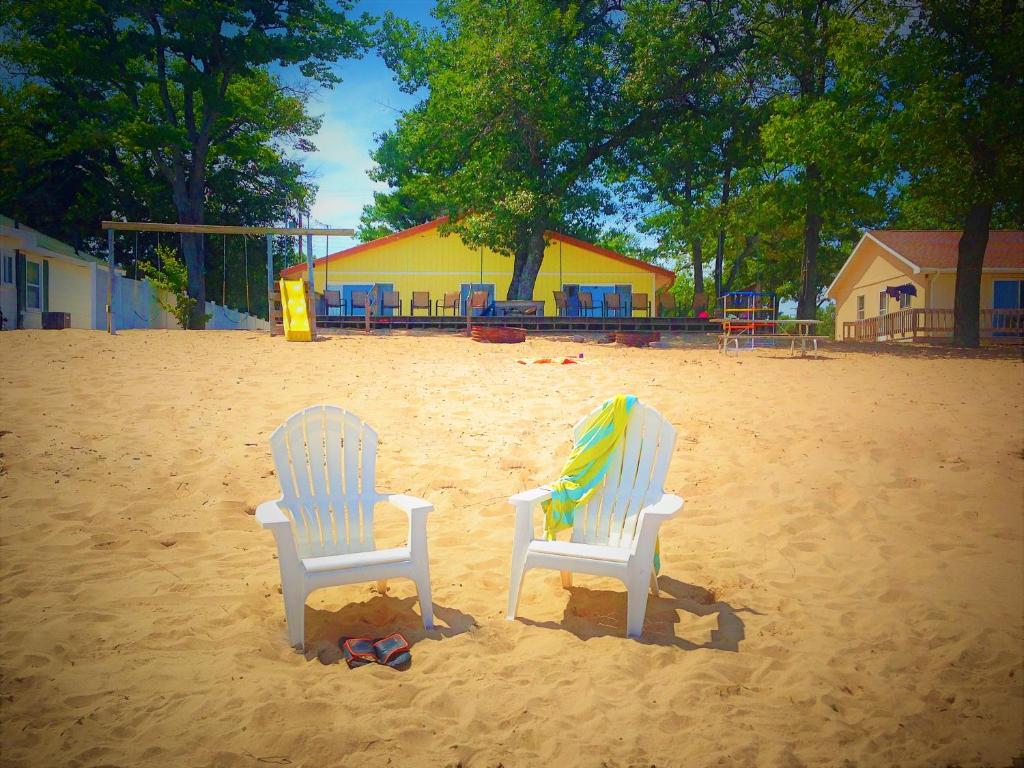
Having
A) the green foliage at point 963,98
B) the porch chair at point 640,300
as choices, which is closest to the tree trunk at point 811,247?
the green foliage at point 963,98

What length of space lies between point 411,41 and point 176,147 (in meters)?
9.29

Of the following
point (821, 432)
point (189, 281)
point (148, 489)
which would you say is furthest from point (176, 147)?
point (821, 432)

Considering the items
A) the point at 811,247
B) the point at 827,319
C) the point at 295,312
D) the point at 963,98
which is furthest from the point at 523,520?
the point at 827,319

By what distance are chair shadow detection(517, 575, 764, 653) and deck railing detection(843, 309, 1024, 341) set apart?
59.8 ft

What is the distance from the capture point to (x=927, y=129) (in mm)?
14820

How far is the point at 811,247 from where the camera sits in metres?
20.6

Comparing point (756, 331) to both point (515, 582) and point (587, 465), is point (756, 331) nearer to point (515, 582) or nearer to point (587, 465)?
point (587, 465)

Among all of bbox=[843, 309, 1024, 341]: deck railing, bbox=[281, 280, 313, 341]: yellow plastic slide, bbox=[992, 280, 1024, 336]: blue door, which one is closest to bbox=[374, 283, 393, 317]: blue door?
bbox=[281, 280, 313, 341]: yellow plastic slide

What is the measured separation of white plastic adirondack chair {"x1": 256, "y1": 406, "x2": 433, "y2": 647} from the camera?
12.5ft

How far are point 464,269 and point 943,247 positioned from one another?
1551cm

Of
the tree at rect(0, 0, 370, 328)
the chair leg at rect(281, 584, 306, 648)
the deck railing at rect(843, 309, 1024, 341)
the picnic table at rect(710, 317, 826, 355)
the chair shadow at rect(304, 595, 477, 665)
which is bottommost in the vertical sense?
the chair shadow at rect(304, 595, 477, 665)

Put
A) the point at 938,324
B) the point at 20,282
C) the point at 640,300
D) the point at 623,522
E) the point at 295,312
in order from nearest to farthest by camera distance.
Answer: the point at 623,522, the point at 295,312, the point at 20,282, the point at 938,324, the point at 640,300

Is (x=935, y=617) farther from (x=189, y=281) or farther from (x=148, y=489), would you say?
(x=189, y=281)

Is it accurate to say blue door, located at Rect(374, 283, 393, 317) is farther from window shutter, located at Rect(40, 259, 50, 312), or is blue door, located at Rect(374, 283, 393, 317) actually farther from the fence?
window shutter, located at Rect(40, 259, 50, 312)
